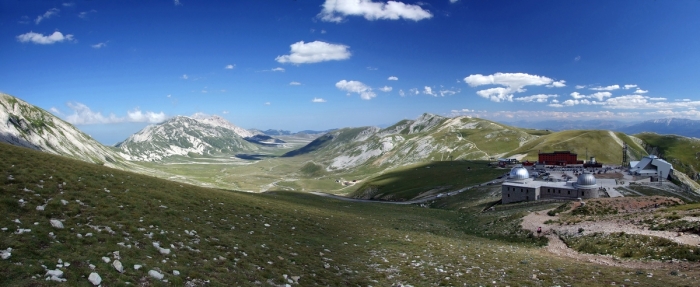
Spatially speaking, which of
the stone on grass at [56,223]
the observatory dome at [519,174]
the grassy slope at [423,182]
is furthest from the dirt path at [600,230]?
the grassy slope at [423,182]

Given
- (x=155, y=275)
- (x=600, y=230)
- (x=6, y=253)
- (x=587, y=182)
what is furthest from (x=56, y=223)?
(x=587, y=182)

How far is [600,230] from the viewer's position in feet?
116

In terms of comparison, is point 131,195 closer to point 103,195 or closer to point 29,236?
point 103,195

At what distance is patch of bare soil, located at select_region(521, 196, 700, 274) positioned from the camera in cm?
2516

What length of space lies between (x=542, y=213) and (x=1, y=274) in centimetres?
5837

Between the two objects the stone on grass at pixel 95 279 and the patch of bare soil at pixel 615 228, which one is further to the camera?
the patch of bare soil at pixel 615 228

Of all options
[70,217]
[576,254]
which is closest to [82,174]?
[70,217]

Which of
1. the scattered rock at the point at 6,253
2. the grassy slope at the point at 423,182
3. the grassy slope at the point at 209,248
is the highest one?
the scattered rock at the point at 6,253

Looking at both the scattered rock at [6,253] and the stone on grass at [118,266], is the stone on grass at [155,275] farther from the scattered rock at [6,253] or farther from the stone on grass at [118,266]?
the scattered rock at [6,253]

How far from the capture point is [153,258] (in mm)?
15750

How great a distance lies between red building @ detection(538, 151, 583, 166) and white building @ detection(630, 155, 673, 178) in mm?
32059

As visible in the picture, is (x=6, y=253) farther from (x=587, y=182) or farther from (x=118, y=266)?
(x=587, y=182)

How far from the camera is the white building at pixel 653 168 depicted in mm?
108744

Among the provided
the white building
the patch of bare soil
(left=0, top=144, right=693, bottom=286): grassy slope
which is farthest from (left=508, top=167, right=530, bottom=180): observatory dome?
(left=0, top=144, right=693, bottom=286): grassy slope
